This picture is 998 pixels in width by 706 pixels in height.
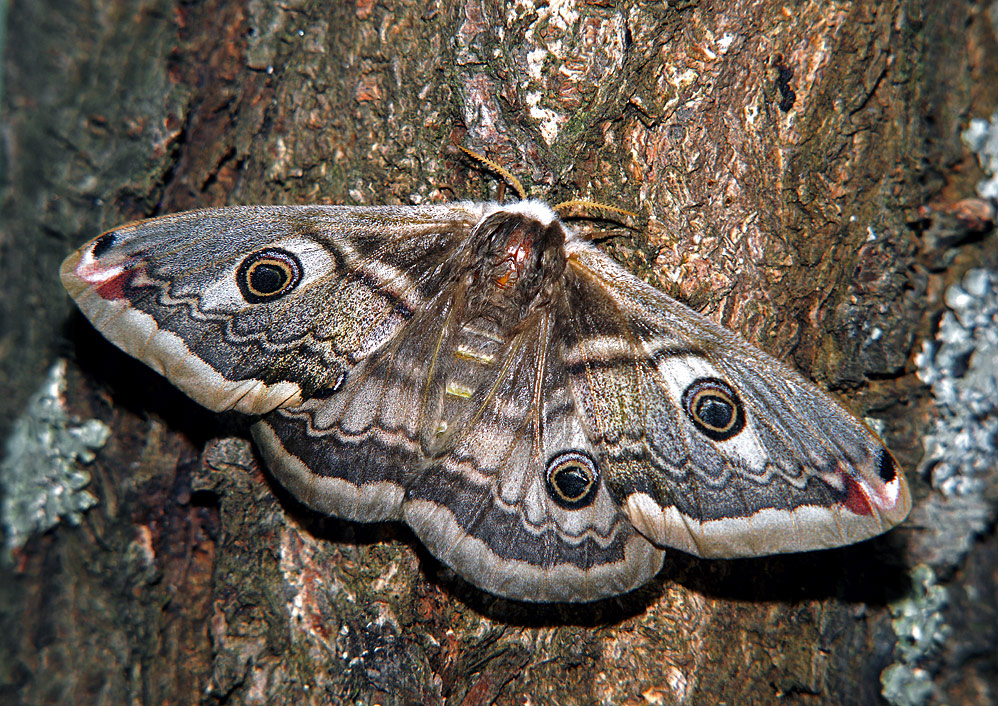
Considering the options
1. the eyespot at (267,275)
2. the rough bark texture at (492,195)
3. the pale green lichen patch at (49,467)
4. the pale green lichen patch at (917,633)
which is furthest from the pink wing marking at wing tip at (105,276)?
the pale green lichen patch at (917,633)

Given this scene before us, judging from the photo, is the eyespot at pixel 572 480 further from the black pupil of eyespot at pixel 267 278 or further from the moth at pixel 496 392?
the black pupil of eyespot at pixel 267 278

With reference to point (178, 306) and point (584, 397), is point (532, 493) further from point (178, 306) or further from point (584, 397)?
point (178, 306)

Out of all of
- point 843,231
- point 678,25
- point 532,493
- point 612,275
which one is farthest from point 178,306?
point 843,231

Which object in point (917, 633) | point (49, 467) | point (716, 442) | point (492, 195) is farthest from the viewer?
point (49, 467)

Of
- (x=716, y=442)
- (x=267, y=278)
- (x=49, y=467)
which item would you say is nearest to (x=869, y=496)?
(x=716, y=442)

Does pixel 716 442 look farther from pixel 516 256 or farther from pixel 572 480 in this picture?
pixel 516 256

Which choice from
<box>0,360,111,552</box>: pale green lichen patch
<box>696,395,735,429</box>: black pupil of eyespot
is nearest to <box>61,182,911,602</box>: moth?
<box>696,395,735,429</box>: black pupil of eyespot
